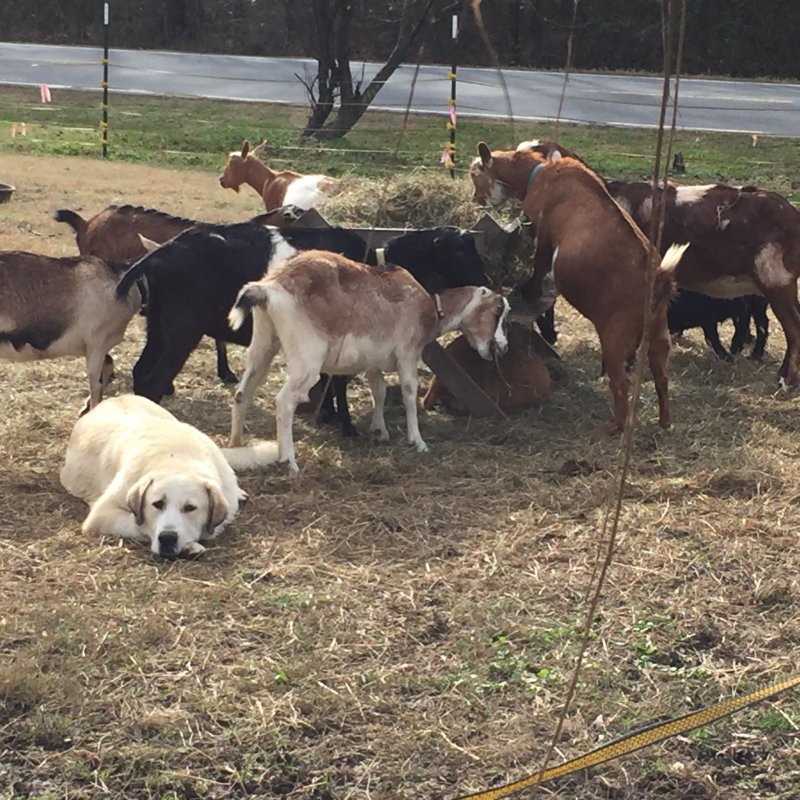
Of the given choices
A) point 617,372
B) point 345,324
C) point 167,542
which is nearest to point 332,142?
point 617,372

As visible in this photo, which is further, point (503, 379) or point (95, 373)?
point (503, 379)

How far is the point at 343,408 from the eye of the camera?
744cm

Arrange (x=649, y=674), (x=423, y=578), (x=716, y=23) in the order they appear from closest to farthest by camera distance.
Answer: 1. (x=649, y=674)
2. (x=423, y=578)
3. (x=716, y=23)

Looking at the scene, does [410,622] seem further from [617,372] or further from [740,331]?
[740,331]

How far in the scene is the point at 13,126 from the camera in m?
21.4

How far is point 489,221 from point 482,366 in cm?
96

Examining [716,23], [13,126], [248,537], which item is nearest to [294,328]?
[248,537]

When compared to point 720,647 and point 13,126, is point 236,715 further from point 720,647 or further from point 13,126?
Result: point 13,126

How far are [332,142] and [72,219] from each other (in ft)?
39.7

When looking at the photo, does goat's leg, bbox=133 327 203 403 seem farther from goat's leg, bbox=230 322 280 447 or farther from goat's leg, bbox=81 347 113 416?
goat's leg, bbox=230 322 280 447

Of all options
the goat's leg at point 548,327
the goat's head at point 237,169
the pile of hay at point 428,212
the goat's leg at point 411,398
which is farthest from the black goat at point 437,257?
the goat's head at point 237,169

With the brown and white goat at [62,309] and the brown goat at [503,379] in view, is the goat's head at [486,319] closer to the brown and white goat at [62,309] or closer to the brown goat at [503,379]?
the brown goat at [503,379]

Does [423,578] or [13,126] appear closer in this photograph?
[423,578]

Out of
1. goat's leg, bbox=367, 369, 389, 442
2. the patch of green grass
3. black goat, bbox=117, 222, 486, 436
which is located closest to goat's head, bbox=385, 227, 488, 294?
black goat, bbox=117, 222, 486, 436
